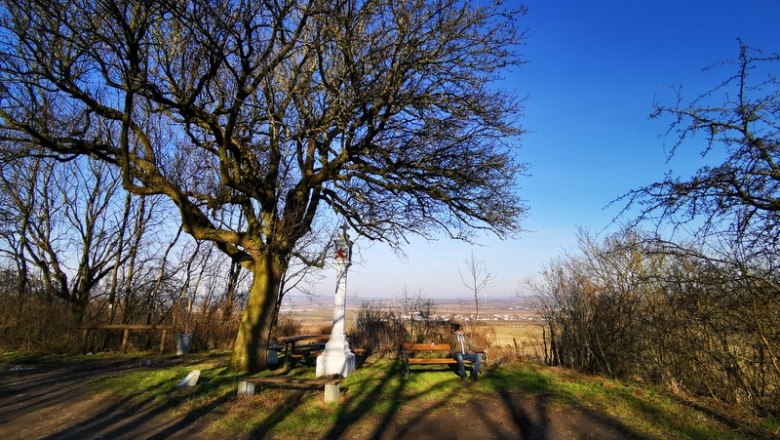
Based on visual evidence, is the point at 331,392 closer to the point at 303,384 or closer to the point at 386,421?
the point at 303,384

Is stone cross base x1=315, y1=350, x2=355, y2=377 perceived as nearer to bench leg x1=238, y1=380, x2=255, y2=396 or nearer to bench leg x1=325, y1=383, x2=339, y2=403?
bench leg x1=238, y1=380, x2=255, y2=396

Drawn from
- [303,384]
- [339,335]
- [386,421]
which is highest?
[339,335]

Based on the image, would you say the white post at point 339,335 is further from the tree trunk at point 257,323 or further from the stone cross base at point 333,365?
the tree trunk at point 257,323

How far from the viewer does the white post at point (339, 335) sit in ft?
31.7

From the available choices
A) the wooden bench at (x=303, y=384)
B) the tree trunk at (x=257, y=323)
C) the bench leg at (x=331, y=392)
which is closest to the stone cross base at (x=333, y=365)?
the tree trunk at (x=257, y=323)

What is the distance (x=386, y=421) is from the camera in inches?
256

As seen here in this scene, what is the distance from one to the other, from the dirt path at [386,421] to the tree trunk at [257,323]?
2630 millimetres

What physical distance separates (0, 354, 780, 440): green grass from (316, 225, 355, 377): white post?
37cm

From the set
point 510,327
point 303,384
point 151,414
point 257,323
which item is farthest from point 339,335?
point 510,327

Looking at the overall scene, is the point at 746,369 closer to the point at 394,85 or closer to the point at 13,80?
the point at 394,85

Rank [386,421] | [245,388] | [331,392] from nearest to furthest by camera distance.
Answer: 1. [386,421]
2. [331,392]
3. [245,388]

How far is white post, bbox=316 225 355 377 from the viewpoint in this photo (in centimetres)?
967

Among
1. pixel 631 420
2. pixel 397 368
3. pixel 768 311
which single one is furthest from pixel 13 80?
pixel 768 311

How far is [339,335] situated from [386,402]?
278 cm
